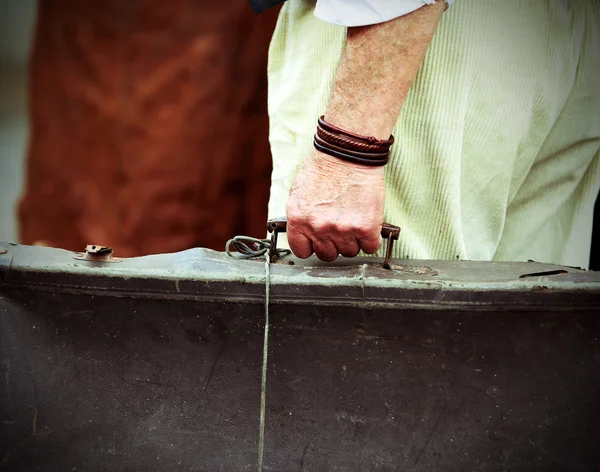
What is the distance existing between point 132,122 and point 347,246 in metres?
0.77

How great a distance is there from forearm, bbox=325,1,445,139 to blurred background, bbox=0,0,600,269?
24.6 inches

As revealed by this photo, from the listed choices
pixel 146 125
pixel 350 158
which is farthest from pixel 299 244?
pixel 146 125

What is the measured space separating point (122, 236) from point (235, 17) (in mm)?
611

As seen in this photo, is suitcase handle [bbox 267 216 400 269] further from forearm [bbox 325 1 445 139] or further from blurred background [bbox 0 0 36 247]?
blurred background [bbox 0 0 36 247]

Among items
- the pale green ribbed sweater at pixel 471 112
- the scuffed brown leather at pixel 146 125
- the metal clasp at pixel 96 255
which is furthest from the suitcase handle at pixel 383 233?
the scuffed brown leather at pixel 146 125

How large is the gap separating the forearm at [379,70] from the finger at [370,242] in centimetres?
15

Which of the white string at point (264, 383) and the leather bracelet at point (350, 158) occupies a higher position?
the leather bracelet at point (350, 158)

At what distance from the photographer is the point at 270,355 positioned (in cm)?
87

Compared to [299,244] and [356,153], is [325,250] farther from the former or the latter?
[356,153]

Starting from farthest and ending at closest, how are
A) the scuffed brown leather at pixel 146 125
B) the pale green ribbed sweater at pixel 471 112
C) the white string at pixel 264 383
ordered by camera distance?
the scuffed brown leather at pixel 146 125, the pale green ribbed sweater at pixel 471 112, the white string at pixel 264 383

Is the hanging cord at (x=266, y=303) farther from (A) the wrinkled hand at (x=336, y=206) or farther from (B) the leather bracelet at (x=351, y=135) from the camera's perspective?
(B) the leather bracelet at (x=351, y=135)

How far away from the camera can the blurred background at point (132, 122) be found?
1380 millimetres

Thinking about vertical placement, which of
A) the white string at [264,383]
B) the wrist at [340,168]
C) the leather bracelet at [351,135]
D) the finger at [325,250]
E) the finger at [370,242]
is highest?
the leather bracelet at [351,135]

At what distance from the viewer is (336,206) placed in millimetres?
874
